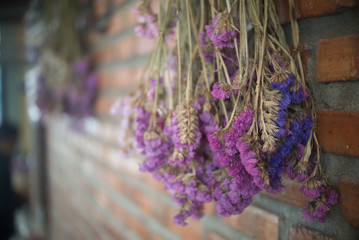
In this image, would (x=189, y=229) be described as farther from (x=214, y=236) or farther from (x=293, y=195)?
(x=293, y=195)

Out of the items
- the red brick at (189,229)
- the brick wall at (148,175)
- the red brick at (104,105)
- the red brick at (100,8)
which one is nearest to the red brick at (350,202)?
the brick wall at (148,175)

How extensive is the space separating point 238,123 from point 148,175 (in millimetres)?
675

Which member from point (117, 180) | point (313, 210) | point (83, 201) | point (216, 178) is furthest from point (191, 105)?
point (83, 201)

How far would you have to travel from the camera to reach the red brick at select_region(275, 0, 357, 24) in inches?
16.4

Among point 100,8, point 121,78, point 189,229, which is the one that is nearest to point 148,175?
point 189,229

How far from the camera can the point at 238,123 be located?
37 centimetres

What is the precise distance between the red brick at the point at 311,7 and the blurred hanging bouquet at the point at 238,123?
0.08 feet

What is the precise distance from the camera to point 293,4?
463mm

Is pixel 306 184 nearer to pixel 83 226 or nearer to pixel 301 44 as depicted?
pixel 301 44

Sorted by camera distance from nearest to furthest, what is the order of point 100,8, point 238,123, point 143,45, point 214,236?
point 238,123
point 214,236
point 143,45
point 100,8

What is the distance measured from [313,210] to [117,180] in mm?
948

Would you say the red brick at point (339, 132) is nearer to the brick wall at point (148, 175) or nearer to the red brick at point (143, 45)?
the brick wall at point (148, 175)

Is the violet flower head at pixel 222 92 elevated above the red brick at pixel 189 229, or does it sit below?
above

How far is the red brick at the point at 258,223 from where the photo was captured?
1.79ft
